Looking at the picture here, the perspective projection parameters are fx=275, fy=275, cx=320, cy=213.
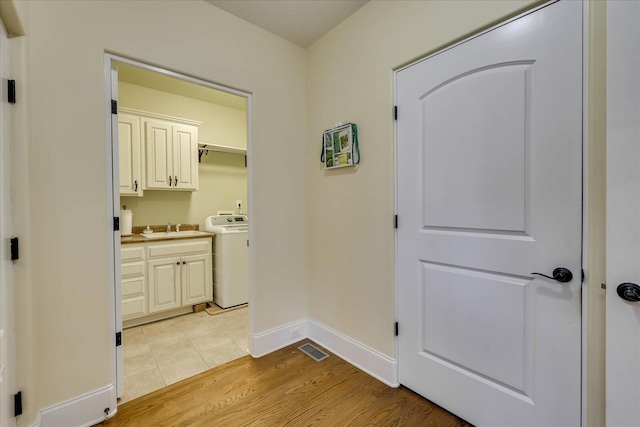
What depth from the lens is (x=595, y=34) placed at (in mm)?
1145

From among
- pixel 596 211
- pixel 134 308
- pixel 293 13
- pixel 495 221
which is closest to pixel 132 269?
pixel 134 308

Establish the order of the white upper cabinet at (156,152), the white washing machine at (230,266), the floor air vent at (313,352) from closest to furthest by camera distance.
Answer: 1. the floor air vent at (313,352)
2. the white upper cabinet at (156,152)
3. the white washing machine at (230,266)

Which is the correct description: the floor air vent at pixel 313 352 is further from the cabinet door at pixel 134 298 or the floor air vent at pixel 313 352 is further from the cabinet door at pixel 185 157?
the cabinet door at pixel 185 157

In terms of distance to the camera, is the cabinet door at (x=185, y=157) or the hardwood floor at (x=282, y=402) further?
the cabinet door at (x=185, y=157)

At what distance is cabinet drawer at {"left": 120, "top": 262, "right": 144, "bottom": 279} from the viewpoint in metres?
2.81

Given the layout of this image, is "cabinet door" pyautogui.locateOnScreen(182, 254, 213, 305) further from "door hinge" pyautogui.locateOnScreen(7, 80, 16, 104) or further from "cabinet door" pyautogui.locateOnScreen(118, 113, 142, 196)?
"door hinge" pyautogui.locateOnScreen(7, 80, 16, 104)

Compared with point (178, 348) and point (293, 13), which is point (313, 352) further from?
point (293, 13)

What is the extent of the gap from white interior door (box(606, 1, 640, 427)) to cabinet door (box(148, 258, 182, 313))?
3.44 metres

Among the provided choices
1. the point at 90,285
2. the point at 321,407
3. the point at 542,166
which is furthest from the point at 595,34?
the point at 90,285

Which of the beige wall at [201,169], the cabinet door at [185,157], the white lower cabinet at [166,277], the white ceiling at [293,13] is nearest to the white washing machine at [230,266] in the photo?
the white lower cabinet at [166,277]

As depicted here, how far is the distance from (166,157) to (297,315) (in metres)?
2.44

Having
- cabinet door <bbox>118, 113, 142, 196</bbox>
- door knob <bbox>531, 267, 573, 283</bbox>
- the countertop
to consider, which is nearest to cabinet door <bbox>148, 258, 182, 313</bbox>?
the countertop

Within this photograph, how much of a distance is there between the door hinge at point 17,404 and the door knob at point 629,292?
267cm

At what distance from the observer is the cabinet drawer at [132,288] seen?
280cm
